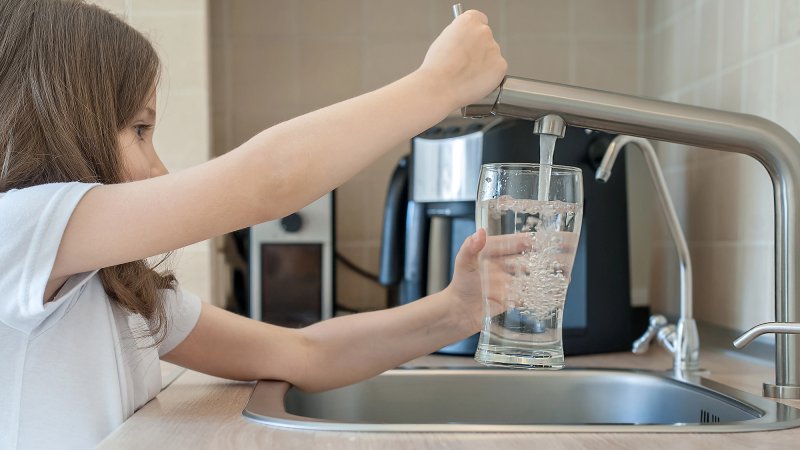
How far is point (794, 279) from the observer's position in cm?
85

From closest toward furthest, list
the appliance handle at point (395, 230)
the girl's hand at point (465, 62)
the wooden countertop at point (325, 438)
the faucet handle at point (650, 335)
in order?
the wooden countertop at point (325, 438) → the girl's hand at point (465, 62) → the faucet handle at point (650, 335) → the appliance handle at point (395, 230)

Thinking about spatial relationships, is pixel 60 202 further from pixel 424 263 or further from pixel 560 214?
pixel 424 263

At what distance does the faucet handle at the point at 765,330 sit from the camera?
2.60 ft

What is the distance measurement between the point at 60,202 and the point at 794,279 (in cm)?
66

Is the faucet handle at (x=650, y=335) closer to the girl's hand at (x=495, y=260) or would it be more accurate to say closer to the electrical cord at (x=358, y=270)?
the girl's hand at (x=495, y=260)

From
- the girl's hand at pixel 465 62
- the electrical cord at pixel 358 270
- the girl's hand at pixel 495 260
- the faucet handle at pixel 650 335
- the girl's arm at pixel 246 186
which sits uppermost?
the girl's hand at pixel 465 62

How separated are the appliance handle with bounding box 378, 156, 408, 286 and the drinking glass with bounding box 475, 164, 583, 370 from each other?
68 cm

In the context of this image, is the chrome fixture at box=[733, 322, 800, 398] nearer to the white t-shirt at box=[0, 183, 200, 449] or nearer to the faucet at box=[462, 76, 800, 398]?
the faucet at box=[462, 76, 800, 398]

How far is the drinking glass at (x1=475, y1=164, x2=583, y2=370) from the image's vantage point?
0.72 metres

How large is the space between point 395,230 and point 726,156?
1.69ft

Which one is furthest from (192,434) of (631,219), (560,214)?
(631,219)

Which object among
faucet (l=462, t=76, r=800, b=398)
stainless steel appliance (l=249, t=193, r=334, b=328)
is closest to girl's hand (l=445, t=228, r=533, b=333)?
faucet (l=462, t=76, r=800, b=398)

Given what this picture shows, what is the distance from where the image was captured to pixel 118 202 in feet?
2.32

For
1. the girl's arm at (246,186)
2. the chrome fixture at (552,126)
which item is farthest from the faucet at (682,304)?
the girl's arm at (246,186)
